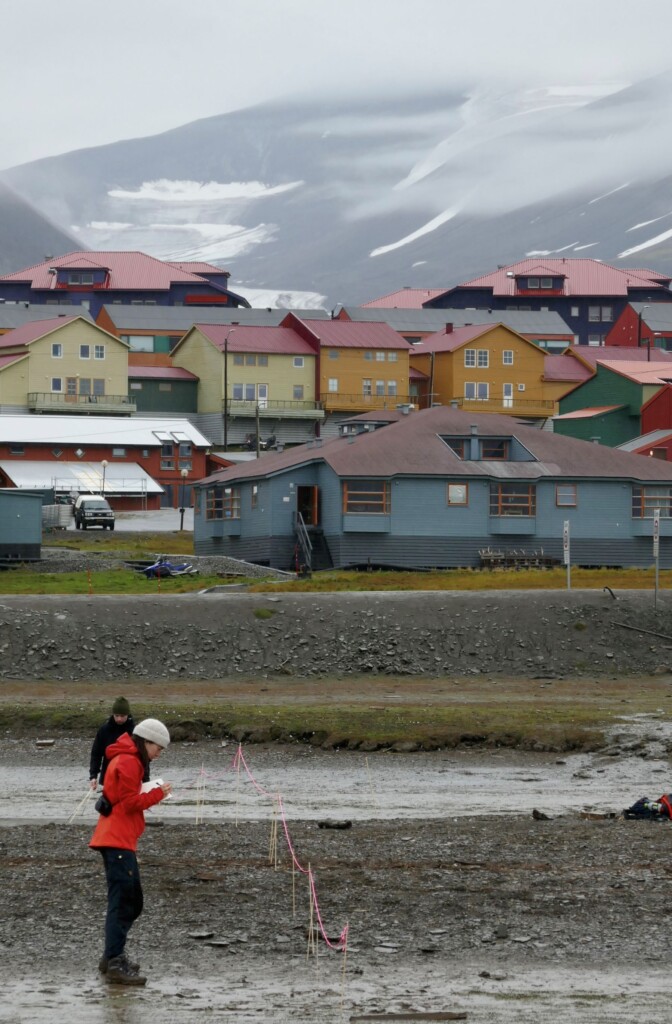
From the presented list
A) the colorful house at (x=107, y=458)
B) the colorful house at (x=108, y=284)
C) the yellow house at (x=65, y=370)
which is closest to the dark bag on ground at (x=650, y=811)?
the colorful house at (x=107, y=458)

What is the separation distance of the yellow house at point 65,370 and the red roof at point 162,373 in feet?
14.1

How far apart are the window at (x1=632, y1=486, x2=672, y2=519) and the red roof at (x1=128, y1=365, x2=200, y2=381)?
68236mm

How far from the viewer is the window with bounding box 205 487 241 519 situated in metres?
67.0

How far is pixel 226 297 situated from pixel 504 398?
2589 inches

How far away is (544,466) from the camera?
64.3 m

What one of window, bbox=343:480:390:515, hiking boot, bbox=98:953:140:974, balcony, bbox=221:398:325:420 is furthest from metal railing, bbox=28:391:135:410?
hiking boot, bbox=98:953:140:974

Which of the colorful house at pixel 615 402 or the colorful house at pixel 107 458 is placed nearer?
the colorful house at pixel 107 458

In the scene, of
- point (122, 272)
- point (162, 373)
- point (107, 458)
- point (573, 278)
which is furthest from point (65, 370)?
point (573, 278)

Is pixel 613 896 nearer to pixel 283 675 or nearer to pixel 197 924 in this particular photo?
pixel 197 924

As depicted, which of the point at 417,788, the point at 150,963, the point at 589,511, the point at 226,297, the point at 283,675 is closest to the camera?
the point at 150,963

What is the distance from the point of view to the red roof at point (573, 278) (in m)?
181

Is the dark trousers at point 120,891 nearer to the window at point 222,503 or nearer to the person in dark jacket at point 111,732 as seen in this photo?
the person in dark jacket at point 111,732

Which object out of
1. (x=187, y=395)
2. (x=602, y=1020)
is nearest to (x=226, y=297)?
(x=187, y=395)

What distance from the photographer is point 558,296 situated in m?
179
